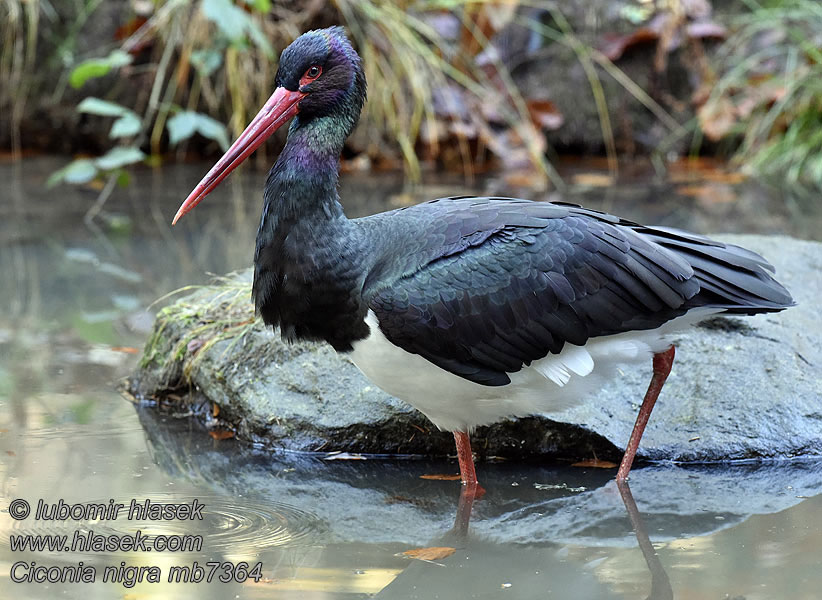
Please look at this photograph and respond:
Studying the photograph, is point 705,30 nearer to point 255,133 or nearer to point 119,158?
point 119,158

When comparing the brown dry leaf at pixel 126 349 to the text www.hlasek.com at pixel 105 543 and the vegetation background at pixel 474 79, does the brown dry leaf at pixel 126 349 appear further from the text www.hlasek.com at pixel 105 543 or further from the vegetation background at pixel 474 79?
the vegetation background at pixel 474 79

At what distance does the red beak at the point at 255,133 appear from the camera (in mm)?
4023

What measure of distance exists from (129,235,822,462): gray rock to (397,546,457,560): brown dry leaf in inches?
37.9

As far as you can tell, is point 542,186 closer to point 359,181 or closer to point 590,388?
point 359,181

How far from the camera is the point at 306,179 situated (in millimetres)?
3943

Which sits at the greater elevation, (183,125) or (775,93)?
(775,93)

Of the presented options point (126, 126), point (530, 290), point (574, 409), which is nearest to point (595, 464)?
point (574, 409)

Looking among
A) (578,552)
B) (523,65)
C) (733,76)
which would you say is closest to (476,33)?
(523,65)

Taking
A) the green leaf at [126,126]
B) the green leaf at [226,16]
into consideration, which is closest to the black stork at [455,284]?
the green leaf at [126,126]

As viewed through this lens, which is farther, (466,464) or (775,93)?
(775,93)

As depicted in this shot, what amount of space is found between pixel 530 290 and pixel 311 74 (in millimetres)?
1159

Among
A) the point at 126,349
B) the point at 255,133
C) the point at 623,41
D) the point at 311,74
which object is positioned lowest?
the point at 126,349

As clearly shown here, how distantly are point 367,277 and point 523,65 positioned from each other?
299 inches

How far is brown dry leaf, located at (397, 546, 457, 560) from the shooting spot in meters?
3.54
